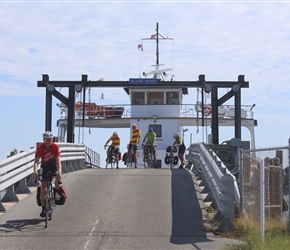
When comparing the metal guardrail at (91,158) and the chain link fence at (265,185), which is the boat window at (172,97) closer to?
the metal guardrail at (91,158)

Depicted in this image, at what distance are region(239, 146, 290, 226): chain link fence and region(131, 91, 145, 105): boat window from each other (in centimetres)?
2695

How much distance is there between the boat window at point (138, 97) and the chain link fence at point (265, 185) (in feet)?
88.4

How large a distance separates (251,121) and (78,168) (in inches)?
701

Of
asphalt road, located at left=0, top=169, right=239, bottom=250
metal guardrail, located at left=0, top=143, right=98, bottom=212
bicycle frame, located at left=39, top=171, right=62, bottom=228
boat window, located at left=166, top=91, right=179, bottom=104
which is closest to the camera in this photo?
asphalt road, located at left=0, top=169, right=239, bottom=250

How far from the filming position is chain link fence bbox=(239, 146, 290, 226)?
11.3 metres

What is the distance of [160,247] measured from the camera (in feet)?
35.0

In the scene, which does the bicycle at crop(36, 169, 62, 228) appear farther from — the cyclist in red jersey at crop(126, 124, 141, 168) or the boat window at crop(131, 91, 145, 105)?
the boat window at crop(131, 91, 145, 105)

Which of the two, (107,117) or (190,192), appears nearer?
(190,192)

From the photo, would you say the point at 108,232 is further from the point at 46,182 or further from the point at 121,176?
the point at 121,176

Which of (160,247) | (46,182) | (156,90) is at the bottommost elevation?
(160,247)

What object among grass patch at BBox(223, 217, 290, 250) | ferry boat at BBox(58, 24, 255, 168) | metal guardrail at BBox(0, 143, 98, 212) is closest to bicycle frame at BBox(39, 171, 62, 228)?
metal guardrail at BBox(0, 143, 98, 212)

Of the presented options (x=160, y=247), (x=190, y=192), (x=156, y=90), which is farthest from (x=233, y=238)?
(x=156, y=90)

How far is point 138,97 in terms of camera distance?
132 feet

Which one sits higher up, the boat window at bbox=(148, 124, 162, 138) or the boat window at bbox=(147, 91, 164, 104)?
the boat window at bbox=(147, 91, 164, 104)
